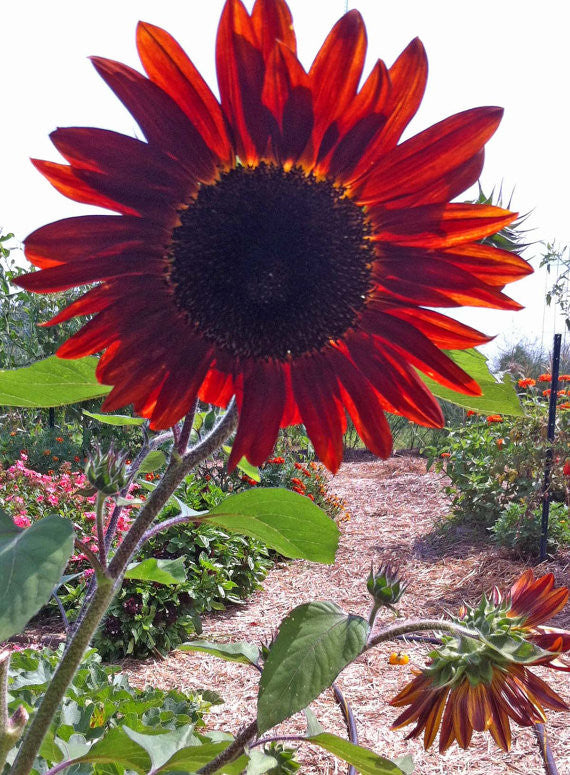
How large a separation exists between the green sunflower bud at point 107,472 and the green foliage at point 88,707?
47cm

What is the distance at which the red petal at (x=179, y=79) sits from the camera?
1.76 ft

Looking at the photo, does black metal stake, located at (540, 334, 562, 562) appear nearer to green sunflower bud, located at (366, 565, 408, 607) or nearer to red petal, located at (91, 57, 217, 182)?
green sunflower bud, located at (366, 565, 408, 607)

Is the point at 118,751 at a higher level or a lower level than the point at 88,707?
higher

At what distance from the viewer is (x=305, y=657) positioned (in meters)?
0.67

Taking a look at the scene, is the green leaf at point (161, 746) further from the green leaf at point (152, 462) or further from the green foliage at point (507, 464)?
the green foliage at point (507, 464)

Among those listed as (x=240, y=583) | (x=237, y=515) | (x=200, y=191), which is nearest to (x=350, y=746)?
(x=237, y=515)

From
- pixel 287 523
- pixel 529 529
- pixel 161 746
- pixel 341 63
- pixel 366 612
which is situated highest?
pixel 341 63

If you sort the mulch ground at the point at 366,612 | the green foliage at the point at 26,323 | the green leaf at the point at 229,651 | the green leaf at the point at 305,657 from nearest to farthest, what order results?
1. the green leaf at the point at 305,657
2. the green leaf at the point at 229,651
3. the mulch ground at the point at 366,612
4. the green foliage at the point at 26,323

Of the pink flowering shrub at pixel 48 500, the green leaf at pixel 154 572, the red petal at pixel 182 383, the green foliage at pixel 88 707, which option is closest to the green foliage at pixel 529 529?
the pink flowering shrub at pixel 48 500

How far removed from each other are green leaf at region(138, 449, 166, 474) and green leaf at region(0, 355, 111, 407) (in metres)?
0.12

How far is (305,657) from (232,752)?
0.22m

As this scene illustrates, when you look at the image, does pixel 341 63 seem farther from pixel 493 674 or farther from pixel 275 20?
pixel 493 674

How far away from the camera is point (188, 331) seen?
689 mm

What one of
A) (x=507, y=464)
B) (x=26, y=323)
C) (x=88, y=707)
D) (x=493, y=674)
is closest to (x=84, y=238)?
(x=493, y=674)
